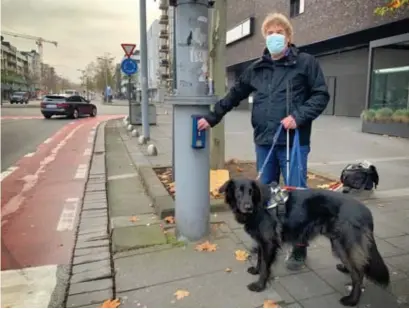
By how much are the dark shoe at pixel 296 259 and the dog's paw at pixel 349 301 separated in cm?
58

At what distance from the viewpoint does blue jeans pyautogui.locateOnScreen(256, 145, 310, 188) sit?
3430 millimetres

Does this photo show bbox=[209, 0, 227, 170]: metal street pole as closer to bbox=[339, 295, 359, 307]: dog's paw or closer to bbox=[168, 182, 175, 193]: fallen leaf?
bbox=[168, 182, 175, 193]: fallen leaf

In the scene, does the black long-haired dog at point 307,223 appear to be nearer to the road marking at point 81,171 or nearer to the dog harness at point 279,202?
the dog harness at point 279,202

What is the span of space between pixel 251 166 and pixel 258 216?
470cm

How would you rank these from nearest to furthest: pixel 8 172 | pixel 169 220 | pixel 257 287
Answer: pixel 257 287
pixel 169 220
pixel 8 172

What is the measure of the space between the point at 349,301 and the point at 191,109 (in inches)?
82.0

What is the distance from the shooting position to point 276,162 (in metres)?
3.64

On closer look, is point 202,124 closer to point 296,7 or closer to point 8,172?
point 8,172

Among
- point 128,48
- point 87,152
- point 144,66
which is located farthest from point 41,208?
point 128,48

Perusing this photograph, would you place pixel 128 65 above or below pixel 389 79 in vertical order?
above

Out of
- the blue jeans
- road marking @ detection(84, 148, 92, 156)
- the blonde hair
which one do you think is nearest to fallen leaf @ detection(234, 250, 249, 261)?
the blue jeans

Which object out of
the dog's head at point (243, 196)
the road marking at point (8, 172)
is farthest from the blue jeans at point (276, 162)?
the road marking at point (8, 172)

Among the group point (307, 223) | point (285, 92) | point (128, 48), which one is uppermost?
point (128, 48)

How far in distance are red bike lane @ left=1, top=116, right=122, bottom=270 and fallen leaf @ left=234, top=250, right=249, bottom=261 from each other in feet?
5.34
